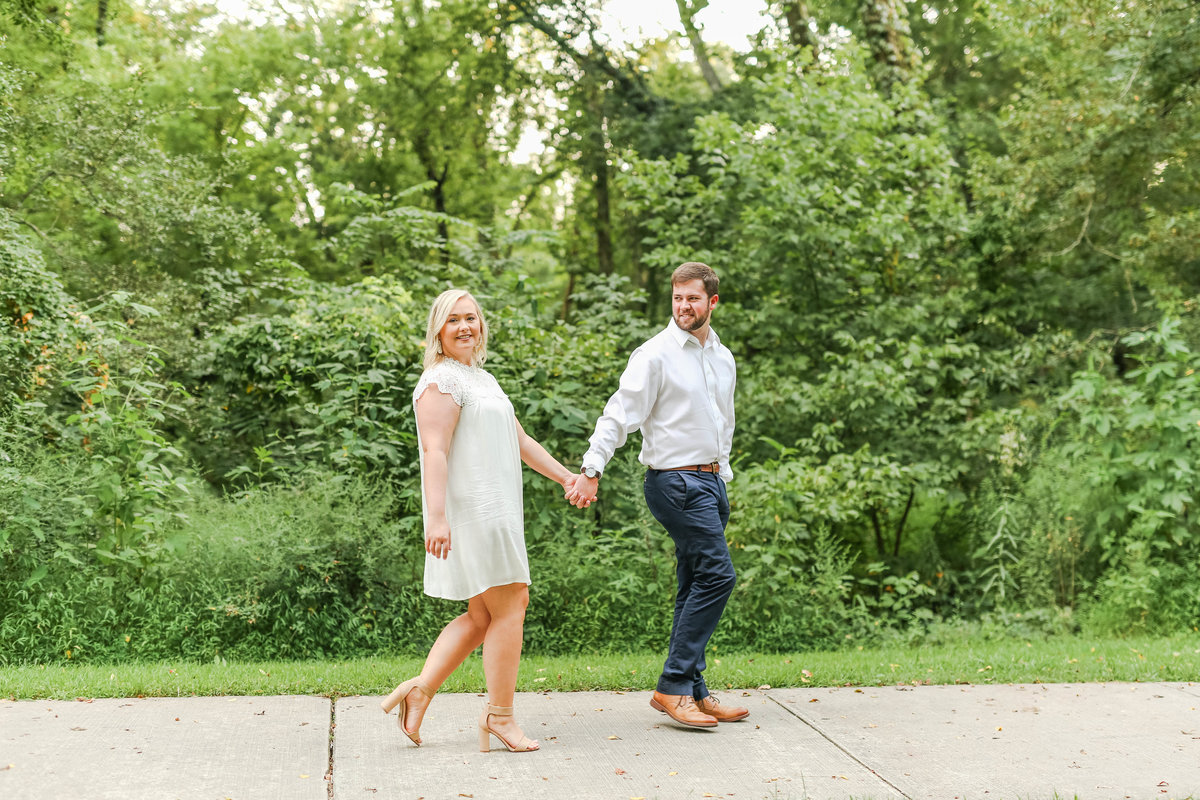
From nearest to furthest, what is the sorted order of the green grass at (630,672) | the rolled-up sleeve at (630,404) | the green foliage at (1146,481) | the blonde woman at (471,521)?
the blonde woman at (471,521)
the rolled-up sleeve at (630,404)
the green grass at (630,672)
the green foliage at (1146,481)

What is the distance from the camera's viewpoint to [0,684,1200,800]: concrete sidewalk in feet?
12.5

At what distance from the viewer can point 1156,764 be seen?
4250 mm

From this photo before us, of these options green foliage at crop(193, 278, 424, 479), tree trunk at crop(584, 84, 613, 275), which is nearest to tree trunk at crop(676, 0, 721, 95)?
tree trunk at crop(584, 84, 613, 275)

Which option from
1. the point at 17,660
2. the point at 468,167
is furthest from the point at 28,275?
the point at 468,167

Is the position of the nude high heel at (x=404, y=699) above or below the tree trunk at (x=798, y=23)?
below

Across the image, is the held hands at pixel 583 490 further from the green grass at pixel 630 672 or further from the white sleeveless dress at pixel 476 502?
the green grass at pixel 630 672

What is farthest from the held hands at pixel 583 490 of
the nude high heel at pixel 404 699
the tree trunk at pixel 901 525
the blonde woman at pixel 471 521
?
the tree trunk at pixel 901 525

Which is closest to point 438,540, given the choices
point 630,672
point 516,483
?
point 516,483

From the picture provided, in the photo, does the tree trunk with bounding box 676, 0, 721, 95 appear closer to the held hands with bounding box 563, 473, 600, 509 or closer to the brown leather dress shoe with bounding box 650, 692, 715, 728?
the held hands with bounding box 563, 473, 600, 509

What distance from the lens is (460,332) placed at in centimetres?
434

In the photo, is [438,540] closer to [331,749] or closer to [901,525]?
[331,749]

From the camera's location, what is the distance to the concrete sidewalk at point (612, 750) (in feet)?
12.5

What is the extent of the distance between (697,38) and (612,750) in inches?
483

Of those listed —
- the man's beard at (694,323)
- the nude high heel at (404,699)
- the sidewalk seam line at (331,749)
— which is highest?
the man's beard at (694,323)
